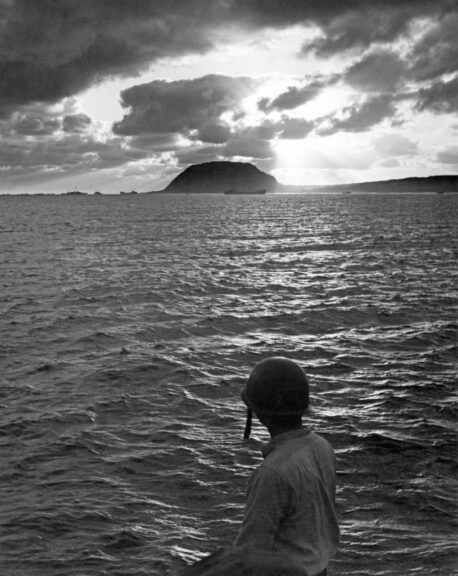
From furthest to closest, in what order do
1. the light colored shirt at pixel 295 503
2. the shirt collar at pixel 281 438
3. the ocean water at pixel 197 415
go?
the ocean water at pixel 197 415 < the shirt collar at pixel 281 438 < the light colored shirt at pixel 295 503

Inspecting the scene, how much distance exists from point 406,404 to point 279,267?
27.7m

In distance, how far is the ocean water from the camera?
9188 mm

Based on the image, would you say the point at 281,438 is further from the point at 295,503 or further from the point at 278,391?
the point at 295,503

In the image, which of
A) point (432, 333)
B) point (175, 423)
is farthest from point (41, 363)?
point (432, 333)

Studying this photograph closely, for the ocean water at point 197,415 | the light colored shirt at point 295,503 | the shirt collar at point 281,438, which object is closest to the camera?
the light colored shirt at point 295,503

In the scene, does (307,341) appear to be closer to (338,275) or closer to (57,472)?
(57,472)

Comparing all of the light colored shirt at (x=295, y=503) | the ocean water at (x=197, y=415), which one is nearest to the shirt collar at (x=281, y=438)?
the light colored shirt at (x=295, y=503)

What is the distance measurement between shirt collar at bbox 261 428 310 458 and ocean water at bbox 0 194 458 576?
526 centimetres

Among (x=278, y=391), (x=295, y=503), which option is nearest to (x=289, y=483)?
(x=295, y=503)

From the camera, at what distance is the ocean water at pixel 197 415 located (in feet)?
30.1

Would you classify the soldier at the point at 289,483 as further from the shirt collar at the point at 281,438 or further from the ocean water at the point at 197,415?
the ocean water at the point at 197,415

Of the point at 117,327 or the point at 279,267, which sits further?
the point at 279,267

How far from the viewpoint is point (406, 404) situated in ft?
48.4

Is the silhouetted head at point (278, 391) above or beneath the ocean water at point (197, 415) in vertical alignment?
above
